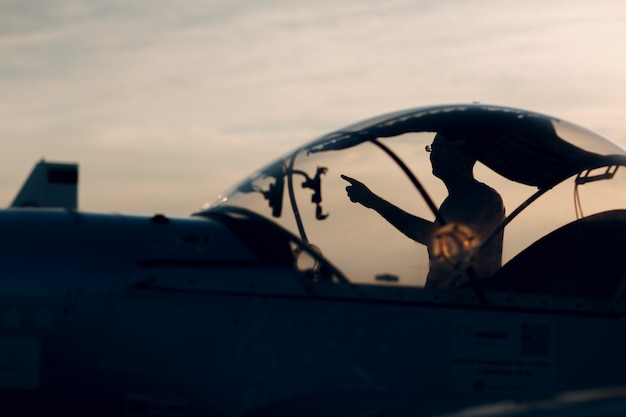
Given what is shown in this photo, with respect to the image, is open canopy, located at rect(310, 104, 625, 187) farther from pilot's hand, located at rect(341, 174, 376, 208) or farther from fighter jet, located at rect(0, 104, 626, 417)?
pilot's hand, located at rect(341, 174, 376, 208)

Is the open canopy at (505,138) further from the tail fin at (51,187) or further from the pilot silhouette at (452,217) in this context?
the tail fin at (51,187)

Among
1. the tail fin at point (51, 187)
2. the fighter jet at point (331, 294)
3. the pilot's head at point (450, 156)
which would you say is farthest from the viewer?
the tail fin at point (51, 187)

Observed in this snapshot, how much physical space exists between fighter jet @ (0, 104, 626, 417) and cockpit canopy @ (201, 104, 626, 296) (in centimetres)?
1

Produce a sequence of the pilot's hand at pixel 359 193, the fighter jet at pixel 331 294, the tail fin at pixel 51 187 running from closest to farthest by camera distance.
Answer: the fighter jet at pixel 331 294 < the pilot's hand at pixel 359 193 < the tail fin at pixel 51 187

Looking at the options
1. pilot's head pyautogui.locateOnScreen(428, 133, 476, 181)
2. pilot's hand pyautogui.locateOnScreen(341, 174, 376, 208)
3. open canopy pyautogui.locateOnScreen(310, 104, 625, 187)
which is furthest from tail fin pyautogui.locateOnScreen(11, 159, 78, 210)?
pilot's head pyautogui.locateOnScreen(428, 133, 476, 181)

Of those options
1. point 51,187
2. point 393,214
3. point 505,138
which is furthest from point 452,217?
point 51,187

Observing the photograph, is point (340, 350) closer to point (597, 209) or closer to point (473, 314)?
point (473, 314)

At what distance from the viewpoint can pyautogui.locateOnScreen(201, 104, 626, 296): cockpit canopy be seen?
5191 millimetres

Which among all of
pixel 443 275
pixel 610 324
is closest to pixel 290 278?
pixel 443 275

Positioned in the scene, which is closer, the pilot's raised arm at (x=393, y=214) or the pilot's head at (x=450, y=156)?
the pilot's raised arm at (x=393, y=214)

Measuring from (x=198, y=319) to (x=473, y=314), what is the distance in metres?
1.36

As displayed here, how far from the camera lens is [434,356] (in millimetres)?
5012

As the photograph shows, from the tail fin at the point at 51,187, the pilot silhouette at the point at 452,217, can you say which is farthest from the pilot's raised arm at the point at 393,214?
the tail fin at the point at 51,187

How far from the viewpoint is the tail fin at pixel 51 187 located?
34.8ft
